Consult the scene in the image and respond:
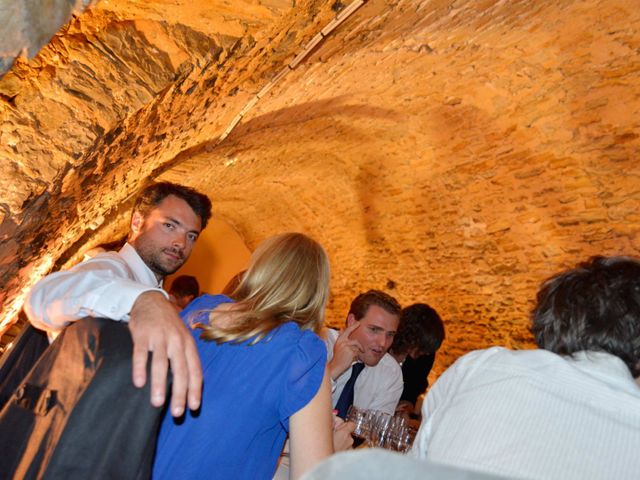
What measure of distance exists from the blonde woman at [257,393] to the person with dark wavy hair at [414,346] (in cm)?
239

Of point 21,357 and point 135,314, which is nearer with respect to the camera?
point 135,314

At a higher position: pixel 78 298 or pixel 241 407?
pixel 78 298

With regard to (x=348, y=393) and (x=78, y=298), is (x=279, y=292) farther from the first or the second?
(x=348, y=393)

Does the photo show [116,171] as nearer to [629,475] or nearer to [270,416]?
[270,416]

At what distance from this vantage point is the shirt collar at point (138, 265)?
231 cm

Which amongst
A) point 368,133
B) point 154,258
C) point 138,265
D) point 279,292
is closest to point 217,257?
point 368,133

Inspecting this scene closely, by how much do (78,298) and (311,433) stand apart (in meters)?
0.70

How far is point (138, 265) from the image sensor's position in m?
2.36

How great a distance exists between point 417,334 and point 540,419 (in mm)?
2920

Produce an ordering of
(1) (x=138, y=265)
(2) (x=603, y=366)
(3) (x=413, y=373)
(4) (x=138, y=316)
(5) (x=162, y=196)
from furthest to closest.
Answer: (3) (x=413, y=373)
(5) (x=162, y=196)
(1) (x=138, y=265)
(2) (x=603, y=366)
(4) (x=138, y=316)

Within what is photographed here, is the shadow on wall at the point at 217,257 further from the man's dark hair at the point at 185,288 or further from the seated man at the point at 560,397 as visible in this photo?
the seated man at the point at 560,397

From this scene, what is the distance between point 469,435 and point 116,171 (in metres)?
3.04

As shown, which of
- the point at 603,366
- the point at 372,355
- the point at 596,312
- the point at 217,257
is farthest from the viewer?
the point at 217,257

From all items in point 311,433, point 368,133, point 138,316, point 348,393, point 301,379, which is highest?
point 368,133
